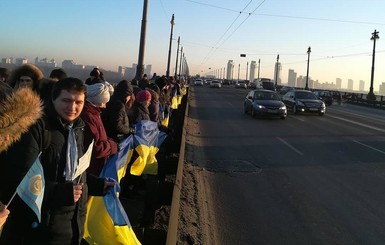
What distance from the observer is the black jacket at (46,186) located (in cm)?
241

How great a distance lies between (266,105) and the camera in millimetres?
21859

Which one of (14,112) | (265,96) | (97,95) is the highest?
(265,96)

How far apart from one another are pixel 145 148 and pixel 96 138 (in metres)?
2.34

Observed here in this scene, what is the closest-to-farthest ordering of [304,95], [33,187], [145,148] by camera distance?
[33,187] < [145,148] < [304,95]

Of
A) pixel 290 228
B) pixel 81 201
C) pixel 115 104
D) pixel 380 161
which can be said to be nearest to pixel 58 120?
pixel 81 201

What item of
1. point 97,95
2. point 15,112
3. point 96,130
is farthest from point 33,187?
point 97,95

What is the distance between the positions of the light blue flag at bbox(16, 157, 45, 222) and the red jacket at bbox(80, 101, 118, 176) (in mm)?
1493

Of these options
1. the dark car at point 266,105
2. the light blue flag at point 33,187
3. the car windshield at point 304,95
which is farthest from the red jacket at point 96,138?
the car windshield at point 304,95

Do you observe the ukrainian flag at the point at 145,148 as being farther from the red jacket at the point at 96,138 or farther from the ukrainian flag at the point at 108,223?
the ukrainian flag at the point at 108,223

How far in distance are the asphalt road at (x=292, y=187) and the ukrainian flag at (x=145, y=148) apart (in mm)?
1161

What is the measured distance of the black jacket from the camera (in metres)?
2.41

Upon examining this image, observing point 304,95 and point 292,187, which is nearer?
point 292,187

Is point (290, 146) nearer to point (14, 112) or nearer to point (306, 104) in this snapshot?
point (14, 112)

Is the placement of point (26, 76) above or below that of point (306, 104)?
below
